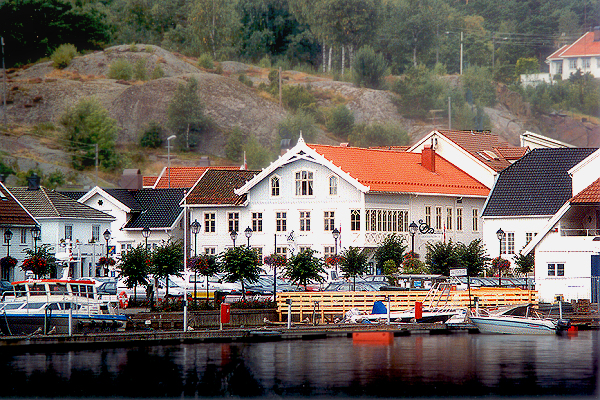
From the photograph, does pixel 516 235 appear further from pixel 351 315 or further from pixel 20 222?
pixel 20 222

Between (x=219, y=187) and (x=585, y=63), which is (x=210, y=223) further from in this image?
(x=585, y=63)

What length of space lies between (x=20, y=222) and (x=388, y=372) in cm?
4485

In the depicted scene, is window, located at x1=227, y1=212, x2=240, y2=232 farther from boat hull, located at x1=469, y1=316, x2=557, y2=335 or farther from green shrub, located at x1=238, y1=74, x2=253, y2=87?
green shrub, located at x1=238, y1=74, x2=253, y2=87

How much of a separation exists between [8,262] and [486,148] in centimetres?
3863

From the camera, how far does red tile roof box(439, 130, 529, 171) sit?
8244 cm

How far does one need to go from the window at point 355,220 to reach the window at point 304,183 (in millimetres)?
3854

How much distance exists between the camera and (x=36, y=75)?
19438 cm

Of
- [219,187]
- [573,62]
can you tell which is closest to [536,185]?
[219,187]

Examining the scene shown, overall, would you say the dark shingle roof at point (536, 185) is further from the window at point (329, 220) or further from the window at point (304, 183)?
the window at point (304, 183)

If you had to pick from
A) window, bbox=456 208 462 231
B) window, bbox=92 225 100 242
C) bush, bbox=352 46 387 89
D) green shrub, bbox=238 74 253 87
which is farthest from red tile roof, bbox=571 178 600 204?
green shrub, bbox=238 74 253 87

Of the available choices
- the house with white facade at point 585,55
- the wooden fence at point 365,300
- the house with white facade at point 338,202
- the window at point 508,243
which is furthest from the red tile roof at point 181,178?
the house with white facade at point 585,55

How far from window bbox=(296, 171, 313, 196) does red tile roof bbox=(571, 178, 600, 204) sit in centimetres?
2083

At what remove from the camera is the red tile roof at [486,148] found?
82.4 m

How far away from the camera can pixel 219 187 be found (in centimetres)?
8000
